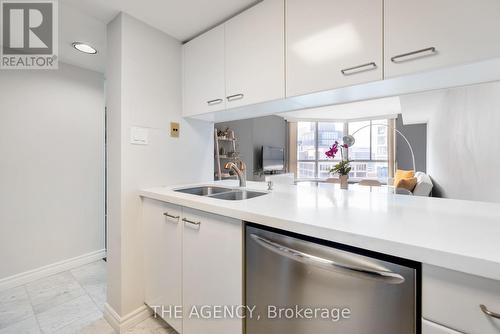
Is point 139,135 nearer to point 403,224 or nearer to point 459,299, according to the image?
point 403,224

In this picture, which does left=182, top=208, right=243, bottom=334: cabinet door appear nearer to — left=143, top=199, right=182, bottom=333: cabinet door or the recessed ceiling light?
left=143, top=199, right=182, bottom=333: cabinet door

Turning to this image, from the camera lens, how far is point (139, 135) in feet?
4.82

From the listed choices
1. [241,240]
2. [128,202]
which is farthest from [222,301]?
[128,202]

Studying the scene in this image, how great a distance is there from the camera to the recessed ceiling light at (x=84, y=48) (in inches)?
69.6

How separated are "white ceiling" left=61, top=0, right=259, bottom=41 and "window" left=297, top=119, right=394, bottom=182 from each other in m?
5.42

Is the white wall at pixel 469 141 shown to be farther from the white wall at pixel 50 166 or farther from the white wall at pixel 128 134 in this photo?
the white wall at pixel 50 166

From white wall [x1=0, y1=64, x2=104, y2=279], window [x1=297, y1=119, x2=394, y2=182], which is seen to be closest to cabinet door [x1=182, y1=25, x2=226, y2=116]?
white wall [x1=0, y1=64, x2=104, y2=279]

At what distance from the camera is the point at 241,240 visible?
2.98 ft

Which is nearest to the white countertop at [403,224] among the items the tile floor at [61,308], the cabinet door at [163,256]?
the cabinet door at [163,256]

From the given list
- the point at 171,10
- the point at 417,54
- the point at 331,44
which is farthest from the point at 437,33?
the point at 171,10

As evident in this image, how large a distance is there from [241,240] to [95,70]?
8.28 feet

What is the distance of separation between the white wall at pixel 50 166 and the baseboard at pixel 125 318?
1101mm

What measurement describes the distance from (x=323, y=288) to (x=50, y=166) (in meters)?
2.53

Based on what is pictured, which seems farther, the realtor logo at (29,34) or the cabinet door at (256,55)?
the realtor logo at (29,34)
